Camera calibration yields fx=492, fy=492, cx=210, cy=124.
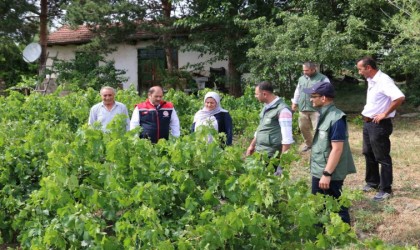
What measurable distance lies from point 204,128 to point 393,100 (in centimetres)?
243

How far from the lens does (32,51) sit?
17109 mm

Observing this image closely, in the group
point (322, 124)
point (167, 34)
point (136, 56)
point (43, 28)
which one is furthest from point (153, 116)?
point (136, 56)

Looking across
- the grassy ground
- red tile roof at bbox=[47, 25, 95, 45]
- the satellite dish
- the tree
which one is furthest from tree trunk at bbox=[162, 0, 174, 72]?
the grassy ground

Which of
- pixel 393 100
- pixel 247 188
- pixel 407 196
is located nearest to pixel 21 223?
pixel 247 188

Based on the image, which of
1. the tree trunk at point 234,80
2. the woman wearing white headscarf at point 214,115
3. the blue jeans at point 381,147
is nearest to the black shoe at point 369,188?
the blue jeans at point 381,147

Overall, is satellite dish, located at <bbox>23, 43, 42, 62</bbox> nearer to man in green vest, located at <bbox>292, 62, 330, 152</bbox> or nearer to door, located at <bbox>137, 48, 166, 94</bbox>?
door, located at <bbox>137, 48, 166, 94</bbox>

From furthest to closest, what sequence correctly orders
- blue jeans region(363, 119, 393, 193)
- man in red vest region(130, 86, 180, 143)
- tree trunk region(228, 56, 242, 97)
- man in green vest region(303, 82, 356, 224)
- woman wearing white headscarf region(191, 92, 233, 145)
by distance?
tree trunk region(228, 56, 242, 97), man in red vest region(130, 86, 180, 143), blue jeans region(363, 119, 393, 193), woman wearing white headscarf region(191, 92, 233, 145), man in green vest region(303, 82, 356, 224)

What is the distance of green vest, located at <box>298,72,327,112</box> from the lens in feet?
22.6

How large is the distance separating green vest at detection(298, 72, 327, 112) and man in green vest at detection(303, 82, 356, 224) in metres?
3.08

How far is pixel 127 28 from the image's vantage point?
53.0 ft

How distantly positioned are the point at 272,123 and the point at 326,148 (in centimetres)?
80

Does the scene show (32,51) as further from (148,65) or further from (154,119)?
(154,119)

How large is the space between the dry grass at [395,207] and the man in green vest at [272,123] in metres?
0.62

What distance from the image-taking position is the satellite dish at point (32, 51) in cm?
1698
